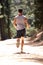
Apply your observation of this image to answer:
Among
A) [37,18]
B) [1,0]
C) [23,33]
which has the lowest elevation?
[1,0]

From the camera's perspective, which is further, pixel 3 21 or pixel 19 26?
pixel 3 21

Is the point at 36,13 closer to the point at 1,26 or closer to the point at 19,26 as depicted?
the point at 19,26

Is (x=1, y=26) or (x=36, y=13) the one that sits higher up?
(x=36, y=13)

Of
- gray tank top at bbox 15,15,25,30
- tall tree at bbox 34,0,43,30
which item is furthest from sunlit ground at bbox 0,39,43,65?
tall tree at bbox 34,0,43,30

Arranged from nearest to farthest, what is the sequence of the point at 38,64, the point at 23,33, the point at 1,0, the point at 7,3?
the point at 38,64 < the point at 23,33 < the point at 1,0 < the point at 7,3

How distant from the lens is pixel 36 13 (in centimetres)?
2789

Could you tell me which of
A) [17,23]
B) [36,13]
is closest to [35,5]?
[36,13]

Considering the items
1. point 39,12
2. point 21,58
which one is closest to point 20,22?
point 21,58

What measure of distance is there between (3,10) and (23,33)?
3538 centimetres

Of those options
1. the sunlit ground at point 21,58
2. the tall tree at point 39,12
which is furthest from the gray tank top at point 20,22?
the tall tree at point 39,12

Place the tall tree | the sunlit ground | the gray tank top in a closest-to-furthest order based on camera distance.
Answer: the sunlit ground → the gray tank top → the tall tree

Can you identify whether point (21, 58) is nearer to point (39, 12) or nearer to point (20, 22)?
point (20, 22)

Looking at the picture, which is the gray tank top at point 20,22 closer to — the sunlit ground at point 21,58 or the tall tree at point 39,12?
the sunlit ground at point 21,58

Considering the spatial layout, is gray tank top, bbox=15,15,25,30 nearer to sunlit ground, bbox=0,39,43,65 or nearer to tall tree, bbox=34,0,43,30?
sunlit ground, bbox=0,39,43,65
